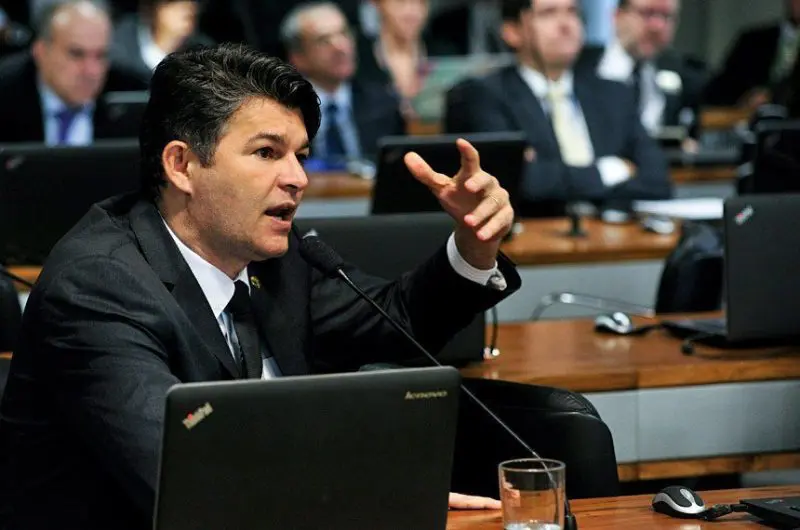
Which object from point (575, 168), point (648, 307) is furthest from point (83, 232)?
point (575, 168)

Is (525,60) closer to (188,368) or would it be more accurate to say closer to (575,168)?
(575,168)

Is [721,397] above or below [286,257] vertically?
below

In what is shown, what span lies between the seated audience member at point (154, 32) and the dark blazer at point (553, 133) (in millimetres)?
2296

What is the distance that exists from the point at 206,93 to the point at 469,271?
0.59 meters

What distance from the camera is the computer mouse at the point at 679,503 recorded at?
197 centimetres

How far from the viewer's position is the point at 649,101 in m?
7.70

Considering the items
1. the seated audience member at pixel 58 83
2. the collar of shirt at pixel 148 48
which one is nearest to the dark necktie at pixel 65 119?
the seated audience member at pixel 58 83

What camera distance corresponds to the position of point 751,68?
31.6 ft

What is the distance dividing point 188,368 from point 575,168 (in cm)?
344

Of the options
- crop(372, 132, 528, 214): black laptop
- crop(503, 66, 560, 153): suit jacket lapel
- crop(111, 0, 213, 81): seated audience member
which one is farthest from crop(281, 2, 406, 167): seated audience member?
crop(372, 132, 528, 214): black laptop

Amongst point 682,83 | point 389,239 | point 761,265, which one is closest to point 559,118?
point 682,83

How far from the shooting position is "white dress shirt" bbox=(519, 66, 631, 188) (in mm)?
5547

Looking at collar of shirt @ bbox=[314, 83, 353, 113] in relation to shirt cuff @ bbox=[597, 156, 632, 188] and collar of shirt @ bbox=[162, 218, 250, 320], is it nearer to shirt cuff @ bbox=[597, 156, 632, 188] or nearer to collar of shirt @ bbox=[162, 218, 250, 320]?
shirt cuff @ bbox=[597, 156, 632, 188]

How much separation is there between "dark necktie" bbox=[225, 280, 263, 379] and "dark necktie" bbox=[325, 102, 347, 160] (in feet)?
14.8
